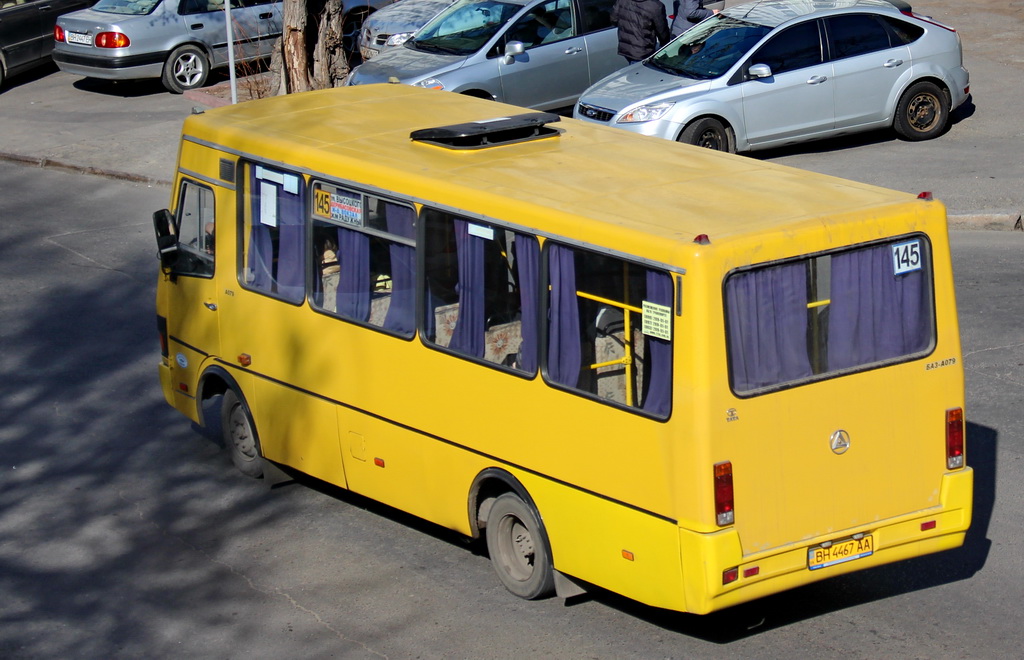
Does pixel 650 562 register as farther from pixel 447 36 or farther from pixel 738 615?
pixel 447 36

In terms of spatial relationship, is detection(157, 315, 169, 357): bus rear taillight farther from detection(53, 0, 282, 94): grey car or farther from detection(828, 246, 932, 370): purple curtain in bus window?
detection(53, 0, 282, 94): grey car

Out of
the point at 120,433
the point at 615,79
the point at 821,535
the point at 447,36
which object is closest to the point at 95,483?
the point at 120,433

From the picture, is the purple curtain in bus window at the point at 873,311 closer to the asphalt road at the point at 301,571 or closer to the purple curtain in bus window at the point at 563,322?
the purple curtain in bus window at the point at 563,322

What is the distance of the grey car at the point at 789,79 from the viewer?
1622 cm

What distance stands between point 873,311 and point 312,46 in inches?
566

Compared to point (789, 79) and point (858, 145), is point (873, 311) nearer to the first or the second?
point (789, 79)

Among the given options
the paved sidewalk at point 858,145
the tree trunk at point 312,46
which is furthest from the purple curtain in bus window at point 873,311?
the tree trunk at point 312,46

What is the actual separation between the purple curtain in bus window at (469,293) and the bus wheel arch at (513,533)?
70 cm

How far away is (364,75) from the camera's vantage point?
60.7ft

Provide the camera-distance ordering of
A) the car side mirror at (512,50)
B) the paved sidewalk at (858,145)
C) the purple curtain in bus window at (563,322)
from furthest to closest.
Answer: the car side mirror at (512,50)
the paved sidewalk at (858,145)
the purple curtain in bus window at (563,322)

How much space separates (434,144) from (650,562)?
297 cm

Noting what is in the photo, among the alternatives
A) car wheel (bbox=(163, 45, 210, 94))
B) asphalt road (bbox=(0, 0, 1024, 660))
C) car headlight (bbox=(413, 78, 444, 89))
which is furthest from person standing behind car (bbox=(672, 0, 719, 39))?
car wheel (bbox=(163, 45, 210, 94))

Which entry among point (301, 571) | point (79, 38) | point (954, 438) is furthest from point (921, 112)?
point (79, 38)

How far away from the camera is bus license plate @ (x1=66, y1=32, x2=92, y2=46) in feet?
71.8
